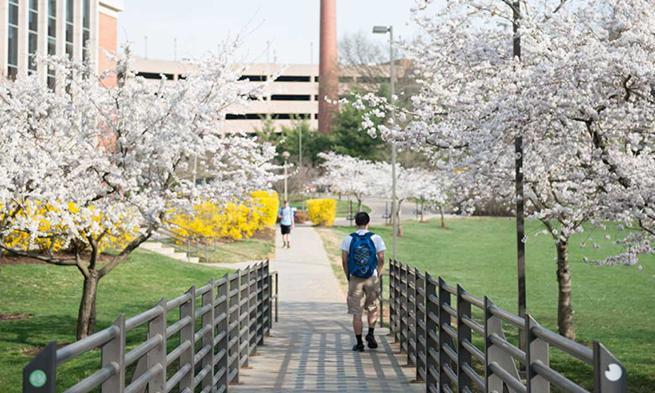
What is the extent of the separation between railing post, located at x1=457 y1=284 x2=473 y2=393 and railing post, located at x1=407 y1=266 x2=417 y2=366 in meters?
3.59

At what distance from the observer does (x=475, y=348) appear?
6301 millimetres

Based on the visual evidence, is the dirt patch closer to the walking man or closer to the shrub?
the walking man

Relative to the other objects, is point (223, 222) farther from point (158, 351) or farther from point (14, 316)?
point (158, 351)

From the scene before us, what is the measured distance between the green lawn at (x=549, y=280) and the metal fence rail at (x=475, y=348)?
2140 mm

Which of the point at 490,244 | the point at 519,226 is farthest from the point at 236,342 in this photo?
the point at 490,244

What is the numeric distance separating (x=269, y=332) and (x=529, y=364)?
11033mm

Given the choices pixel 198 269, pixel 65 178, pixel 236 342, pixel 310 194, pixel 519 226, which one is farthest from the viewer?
pixel 310 194

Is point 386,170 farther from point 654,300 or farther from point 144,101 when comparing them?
point 144,101

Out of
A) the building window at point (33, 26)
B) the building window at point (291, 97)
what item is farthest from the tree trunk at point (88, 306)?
the building window at point (291, 97)

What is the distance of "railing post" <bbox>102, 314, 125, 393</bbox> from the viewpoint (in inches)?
156

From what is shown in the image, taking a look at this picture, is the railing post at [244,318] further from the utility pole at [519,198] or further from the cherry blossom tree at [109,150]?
the utility pole at [519,198]

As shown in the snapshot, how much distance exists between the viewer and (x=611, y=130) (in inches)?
399

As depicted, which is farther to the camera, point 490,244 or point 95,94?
point 490,244

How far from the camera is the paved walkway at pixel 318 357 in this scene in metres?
9.27
